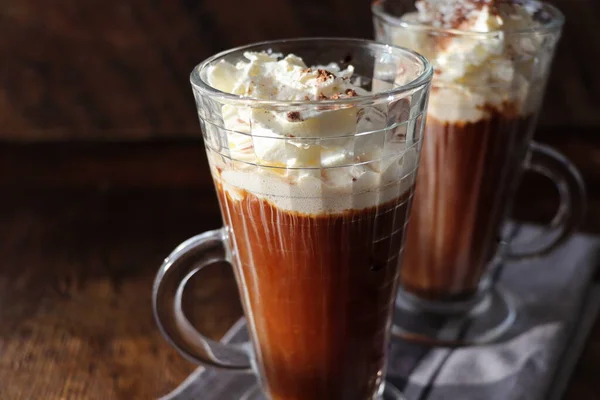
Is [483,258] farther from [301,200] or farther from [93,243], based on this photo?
[93,243]

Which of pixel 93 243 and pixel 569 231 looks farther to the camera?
pixel 93 243

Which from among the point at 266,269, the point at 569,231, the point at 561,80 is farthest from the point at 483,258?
the point at 561,80

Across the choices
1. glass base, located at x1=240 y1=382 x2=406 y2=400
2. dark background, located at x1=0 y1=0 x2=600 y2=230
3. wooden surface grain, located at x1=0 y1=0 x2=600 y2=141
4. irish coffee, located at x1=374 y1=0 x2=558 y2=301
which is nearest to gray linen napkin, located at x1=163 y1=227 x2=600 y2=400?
glass base, located at x1=240 y1=382 x2=406 y2=400

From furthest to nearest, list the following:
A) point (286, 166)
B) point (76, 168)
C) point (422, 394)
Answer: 1. point (76, 168)
2. point (422, 394)
3. point (286, 166)

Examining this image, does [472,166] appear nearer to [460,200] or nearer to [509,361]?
[460,200]

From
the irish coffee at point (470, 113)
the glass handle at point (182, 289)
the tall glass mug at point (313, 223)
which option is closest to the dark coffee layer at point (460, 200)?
the irish coffee at point (470, 113)

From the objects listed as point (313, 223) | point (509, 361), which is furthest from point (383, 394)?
point (313, 223)

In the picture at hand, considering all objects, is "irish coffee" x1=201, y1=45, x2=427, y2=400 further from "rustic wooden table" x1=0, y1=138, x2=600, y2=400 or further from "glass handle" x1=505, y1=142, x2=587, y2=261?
"glass handle" x1=505, y1=142, x2=587, y2=261
